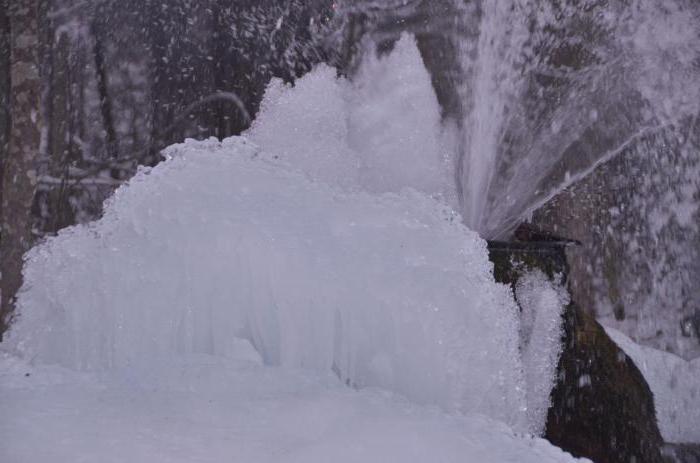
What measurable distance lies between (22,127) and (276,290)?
7.44ft

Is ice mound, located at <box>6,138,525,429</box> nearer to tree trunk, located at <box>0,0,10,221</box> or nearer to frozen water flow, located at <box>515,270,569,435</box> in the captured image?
frozen water flow, located at <box>515,270,569,435</box>

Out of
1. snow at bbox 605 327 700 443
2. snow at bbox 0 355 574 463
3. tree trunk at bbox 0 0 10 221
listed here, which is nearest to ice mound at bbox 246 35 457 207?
tree trunk at bbox 0 0 10 221

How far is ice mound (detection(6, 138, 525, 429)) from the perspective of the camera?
1.54 meters

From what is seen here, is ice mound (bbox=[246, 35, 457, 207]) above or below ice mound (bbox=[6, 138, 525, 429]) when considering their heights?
above

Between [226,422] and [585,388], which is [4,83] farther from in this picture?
[585,388]

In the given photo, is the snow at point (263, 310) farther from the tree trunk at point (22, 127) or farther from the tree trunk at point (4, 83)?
the tree trunk at point (4, 83)

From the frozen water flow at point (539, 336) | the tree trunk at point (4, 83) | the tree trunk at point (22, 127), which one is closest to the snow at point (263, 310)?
the frozen water flow at point (539, 336)

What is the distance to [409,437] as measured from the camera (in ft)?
4.30

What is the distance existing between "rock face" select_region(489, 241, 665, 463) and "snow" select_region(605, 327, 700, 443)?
2.04 meters

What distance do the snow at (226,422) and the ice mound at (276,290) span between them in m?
0.07

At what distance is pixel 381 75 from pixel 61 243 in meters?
2.29

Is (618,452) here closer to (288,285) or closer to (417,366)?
(417,366)

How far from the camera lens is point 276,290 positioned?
154cm

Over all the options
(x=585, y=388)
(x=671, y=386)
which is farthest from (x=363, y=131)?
(x=671, y=386)
